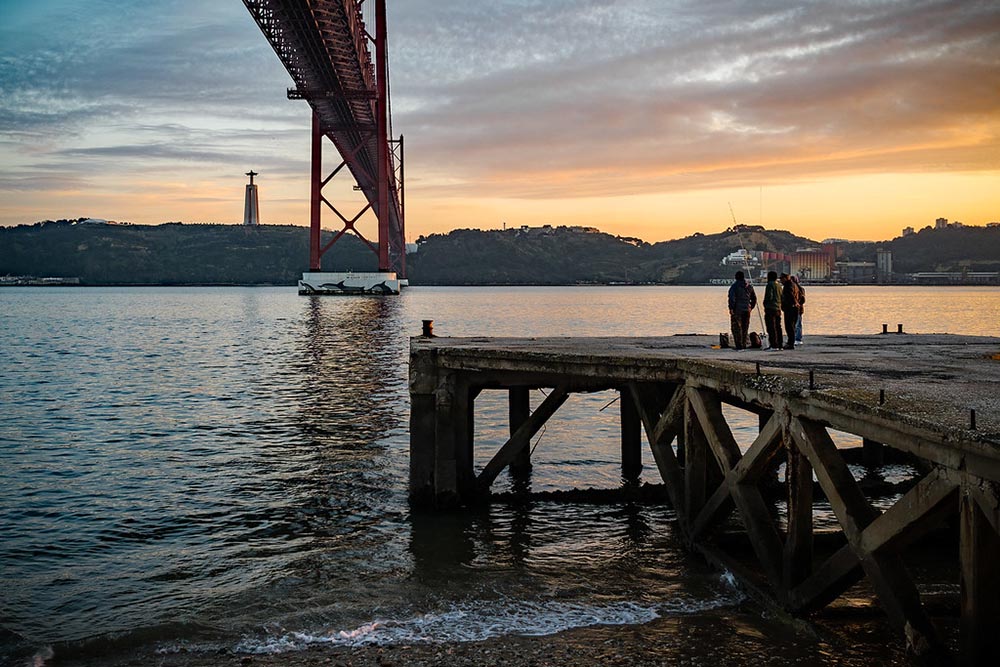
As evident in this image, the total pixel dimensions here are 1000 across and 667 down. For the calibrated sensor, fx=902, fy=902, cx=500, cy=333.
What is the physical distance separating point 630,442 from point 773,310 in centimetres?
260

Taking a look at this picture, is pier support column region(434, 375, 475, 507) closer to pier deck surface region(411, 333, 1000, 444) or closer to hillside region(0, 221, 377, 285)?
pier deck surface region(411, 333, 1000, 444)

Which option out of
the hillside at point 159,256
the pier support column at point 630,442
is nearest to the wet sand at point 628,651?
the pier support column at point 630,442

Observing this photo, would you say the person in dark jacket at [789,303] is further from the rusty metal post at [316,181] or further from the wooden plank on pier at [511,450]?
the rusty metal post at [316,181]

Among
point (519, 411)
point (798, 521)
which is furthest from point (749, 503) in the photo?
point (519, 411)

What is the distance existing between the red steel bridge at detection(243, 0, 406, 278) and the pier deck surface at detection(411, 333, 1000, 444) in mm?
35967

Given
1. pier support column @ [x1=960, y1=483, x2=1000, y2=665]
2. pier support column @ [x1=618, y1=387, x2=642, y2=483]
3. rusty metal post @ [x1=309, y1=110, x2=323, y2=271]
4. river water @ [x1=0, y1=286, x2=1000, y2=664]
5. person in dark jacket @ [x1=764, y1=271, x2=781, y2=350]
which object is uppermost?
rusty metal post @ [x1=309, y1=110, x2=323, y2=271]

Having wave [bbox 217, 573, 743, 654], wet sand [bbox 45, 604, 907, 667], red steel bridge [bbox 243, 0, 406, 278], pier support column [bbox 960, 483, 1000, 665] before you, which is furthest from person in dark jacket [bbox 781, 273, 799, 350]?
red steel bridge [bbox 243, 0, 406, 278]

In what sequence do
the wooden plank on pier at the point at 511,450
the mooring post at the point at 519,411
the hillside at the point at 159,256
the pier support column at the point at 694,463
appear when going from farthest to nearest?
the hillside at the point at 159,256, the mooring post at the point at 519,411, the wooden plank on pier at the point at 511,450, the pier support column at the point at 694,463

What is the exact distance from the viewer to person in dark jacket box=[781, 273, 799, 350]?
36.6ft

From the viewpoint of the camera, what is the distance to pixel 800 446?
590 centimetres

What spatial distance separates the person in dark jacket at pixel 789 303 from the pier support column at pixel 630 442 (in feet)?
6.96

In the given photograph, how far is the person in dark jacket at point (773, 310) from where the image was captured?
10.8 metres

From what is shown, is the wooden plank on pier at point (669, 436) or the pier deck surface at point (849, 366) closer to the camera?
the pier deck surface at point (849, 366)

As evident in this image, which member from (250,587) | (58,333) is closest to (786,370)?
(250,587)
